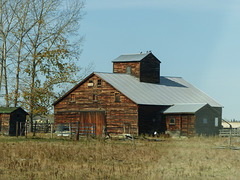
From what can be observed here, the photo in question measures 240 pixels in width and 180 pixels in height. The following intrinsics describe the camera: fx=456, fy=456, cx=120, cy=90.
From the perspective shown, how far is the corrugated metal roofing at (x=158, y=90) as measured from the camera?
1889 inches

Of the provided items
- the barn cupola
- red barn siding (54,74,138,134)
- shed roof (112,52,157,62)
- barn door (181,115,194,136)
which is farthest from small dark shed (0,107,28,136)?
barn door (181,115,194,136)

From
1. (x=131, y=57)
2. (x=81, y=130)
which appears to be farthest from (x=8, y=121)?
(x=131, y=57)

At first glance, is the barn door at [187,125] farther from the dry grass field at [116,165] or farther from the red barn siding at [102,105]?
the dry grass field at [116,165]

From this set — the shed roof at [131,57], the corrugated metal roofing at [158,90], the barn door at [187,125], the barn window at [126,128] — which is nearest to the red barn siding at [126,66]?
the shed roof at [131,57]

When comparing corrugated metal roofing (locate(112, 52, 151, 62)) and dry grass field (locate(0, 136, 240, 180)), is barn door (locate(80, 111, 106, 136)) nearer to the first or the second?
corrugated metal roofing (locate(112, 52, 151, 62))

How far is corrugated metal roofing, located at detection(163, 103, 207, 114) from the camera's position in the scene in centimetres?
4697

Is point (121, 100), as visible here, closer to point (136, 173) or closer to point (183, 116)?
point (183, 116)

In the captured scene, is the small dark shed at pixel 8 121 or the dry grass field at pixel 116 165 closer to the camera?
the dry grass field at pixel 116 165

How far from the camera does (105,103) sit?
4816cm

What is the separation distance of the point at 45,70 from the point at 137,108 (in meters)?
14.4

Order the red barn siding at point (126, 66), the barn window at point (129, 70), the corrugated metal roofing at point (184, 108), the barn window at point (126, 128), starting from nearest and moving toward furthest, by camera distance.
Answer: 1. the barn window at point (126, 128)
2. the corrugated metal roofing at point (184, 108)
3. the red barn siding at point (126, 66)
4. the barn window at point (129, 70)

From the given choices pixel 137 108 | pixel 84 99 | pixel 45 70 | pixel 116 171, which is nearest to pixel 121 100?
pixel 137 108

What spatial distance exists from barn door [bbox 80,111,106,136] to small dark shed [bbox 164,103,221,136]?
22.2ft

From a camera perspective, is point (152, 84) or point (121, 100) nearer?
point (121, 100)
